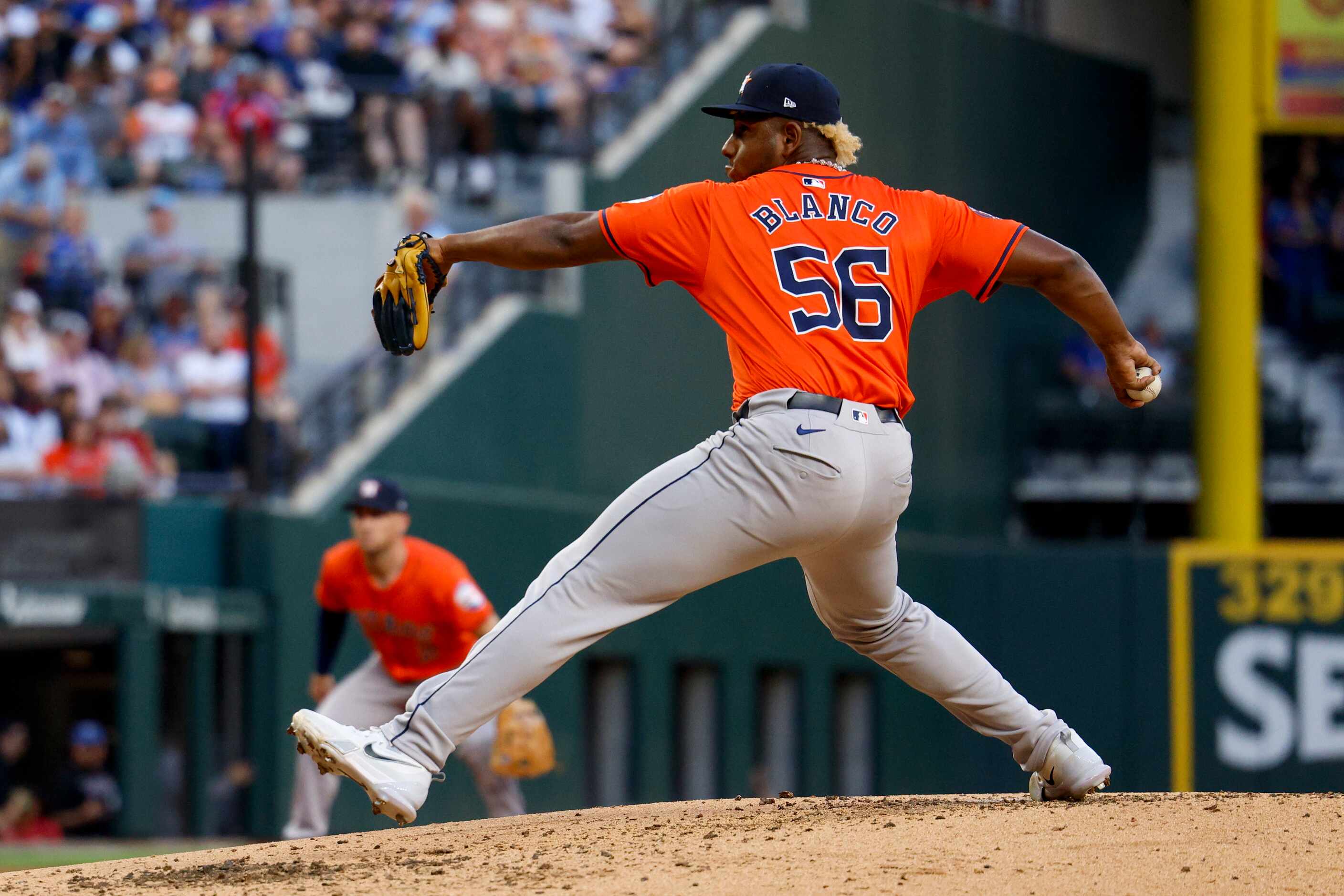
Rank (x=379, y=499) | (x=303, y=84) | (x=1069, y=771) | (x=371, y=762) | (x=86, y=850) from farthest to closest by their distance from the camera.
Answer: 1. (x=303, y=84)
2. (x=86, y=850)
3. (x=379, y=499)
4. (x=1069, y=771)
5. (x=371, y=762)

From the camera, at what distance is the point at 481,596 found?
25.5 ft

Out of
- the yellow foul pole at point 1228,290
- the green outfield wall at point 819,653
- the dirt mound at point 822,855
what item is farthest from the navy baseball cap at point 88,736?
the yellow foul pole at point 1228,290

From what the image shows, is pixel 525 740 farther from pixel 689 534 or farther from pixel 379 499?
pixel 689 534

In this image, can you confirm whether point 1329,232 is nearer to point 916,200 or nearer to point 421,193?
point 421,193

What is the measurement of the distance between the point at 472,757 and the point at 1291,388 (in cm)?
984

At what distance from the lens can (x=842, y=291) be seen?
4.81 metres

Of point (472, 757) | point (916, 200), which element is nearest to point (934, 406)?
point (472, 757)

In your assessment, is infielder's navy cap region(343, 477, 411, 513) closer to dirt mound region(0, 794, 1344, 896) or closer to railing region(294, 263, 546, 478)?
dirt mound region(0, 794, 1344, 896)

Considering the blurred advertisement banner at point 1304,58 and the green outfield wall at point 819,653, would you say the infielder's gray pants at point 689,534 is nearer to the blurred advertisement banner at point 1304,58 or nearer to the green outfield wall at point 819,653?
the green outfield wall at point 819,653

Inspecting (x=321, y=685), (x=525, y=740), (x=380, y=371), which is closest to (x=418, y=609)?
(x=321, y=685)

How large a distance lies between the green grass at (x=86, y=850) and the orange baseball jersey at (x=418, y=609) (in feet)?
8.20

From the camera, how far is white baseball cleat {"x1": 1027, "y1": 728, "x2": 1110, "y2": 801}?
17.9ft

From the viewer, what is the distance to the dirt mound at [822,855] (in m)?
4.50

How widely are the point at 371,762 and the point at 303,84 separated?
1067 cm
